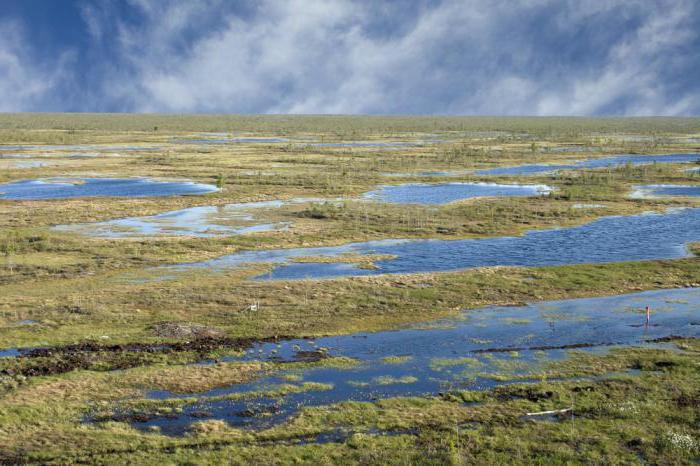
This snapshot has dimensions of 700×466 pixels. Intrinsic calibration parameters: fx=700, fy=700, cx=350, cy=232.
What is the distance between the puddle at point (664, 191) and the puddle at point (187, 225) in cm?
5108

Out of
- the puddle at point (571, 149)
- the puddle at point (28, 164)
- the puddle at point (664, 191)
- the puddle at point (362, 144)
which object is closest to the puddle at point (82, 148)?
the puddle at point (28, 164)

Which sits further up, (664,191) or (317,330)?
(664,191)

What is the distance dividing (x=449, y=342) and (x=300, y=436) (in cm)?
1386

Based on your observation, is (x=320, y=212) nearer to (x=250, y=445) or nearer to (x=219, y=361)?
(x=219, y=361)

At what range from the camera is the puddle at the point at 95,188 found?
91875mm

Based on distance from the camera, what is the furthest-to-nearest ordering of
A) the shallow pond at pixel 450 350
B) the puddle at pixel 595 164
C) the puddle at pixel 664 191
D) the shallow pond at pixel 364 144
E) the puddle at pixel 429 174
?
the shallow pond at pixel 364 144, the puddle at pixel 595 164, the puddle at pixel 429 174, the puddle at pixel 664 191, the shallow pond at pixel 450 350

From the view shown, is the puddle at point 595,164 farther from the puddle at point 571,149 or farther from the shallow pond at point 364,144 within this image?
the shallow pond at point 364,144

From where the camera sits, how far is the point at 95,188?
98312 millimetres

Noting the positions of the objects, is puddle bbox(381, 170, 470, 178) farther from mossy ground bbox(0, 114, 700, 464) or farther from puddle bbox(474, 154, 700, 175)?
mossy ground bbox(0, 114, 700, 464)

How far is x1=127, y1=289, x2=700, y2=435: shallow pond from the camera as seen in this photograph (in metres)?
30.4

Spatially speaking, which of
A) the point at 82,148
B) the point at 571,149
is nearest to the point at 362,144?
the point at 571,149

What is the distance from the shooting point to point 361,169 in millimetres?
122750

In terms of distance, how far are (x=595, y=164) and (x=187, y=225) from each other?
8999cm

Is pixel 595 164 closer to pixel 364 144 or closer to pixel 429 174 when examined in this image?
pixel 429 174
